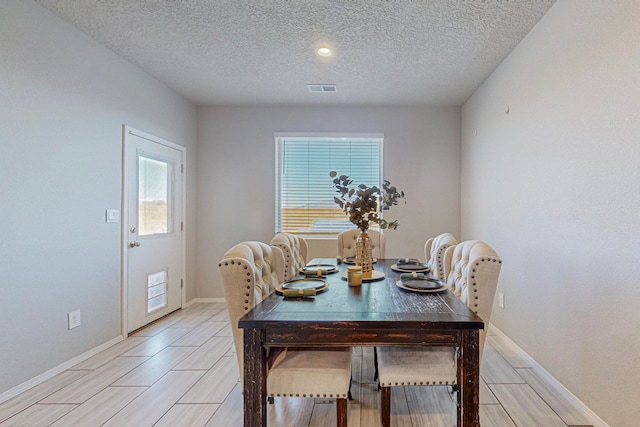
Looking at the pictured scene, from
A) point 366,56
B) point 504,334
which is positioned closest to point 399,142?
point 366,56

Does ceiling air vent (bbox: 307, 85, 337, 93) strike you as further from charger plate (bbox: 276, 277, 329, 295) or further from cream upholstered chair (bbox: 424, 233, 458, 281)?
charger plate (bbox: 276, 277, 329, 295)

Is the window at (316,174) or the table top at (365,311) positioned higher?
the window at (316,174)

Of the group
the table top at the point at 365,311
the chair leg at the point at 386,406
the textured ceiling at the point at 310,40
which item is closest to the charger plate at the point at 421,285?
the table top at the point at 365,311

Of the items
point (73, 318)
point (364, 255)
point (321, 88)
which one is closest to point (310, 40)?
point (321, 88)

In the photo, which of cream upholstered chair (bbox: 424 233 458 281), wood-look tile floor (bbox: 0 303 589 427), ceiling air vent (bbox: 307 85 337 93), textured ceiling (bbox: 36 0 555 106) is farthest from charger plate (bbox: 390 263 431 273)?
ceiling air vent (bbox: 307 85 337 93)

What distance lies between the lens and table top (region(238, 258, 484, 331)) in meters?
1.33

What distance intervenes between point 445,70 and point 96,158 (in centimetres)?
344

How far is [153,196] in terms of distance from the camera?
3.70m

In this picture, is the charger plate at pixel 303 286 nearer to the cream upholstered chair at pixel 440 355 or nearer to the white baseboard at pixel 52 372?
the cream upholstered chair at pixel 440 355

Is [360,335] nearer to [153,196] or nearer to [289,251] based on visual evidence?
[289,251]

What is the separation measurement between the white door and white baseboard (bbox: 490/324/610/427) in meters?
3.61

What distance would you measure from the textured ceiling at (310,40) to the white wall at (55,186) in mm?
285

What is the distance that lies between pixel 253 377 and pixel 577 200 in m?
2.15

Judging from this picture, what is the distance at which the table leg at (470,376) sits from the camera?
134 centimetres
